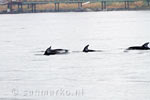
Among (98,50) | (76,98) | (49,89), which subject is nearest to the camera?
(76,98)

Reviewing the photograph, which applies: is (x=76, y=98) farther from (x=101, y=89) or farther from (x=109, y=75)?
(x=109, y=75)

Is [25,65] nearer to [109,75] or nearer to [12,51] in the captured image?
[109,75]

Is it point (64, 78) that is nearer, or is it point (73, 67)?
point (64, 78)

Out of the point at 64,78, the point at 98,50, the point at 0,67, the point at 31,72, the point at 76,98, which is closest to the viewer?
the point at 76,98

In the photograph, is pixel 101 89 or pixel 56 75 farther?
pixel 56 75

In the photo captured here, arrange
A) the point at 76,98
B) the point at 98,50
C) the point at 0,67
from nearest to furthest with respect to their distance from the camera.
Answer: the point at 76,98 < the point at 0,67 < the point at 98,50

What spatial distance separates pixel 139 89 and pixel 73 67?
12.0 meters

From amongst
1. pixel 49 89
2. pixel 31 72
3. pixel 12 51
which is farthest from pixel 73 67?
pixel 12 51

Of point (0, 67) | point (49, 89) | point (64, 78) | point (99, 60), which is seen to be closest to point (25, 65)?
point (0, 67)

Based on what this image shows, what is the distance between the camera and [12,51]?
7144 cm

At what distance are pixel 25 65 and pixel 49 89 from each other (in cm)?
1295

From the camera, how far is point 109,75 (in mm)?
48375

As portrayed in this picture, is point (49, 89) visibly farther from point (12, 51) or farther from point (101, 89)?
point (12, 51)

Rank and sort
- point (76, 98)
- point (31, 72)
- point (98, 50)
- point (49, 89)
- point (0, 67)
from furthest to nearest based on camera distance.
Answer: point (98, 50) < point (0, 67) < point (31, 72) < point (49, 89) < point (76, 98)
